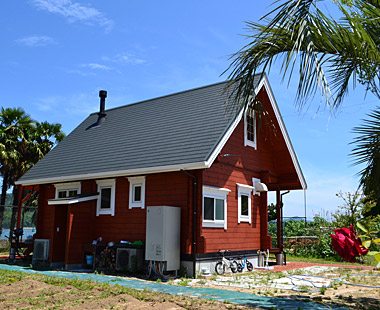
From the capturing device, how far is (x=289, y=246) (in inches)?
902

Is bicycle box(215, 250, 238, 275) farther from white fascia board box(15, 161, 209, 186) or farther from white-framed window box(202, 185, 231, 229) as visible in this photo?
white fascia board box(15, 161, 209, 186)

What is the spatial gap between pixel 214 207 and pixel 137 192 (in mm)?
2846

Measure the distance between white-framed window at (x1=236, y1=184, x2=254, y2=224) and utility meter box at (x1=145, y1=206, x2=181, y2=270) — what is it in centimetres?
332

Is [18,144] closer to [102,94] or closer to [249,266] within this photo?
[102,94]

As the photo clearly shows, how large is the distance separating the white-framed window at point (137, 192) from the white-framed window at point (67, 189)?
2.89m

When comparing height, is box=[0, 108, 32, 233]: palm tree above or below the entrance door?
above

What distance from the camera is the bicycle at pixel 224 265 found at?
42.9 ft

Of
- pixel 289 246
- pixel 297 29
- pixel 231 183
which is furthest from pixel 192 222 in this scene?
pixel 289 246

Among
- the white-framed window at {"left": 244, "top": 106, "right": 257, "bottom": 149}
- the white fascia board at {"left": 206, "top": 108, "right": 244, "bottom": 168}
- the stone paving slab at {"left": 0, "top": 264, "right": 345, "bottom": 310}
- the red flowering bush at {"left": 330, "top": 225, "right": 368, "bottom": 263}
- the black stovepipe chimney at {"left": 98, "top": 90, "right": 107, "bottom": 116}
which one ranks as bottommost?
the stone paving slab at {"left": 0, "top": 264, "right": 345, "bottom": 310}

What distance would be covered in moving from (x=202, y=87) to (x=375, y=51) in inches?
452

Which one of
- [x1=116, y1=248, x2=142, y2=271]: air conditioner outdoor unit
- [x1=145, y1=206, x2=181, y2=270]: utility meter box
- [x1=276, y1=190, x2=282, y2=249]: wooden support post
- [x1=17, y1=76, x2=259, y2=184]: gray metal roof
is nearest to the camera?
[x1=145, y1=206, x2=181, y2=270]: utility meter box

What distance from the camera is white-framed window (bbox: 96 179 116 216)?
1488 cm

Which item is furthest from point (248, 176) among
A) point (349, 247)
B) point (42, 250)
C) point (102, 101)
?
point (349, 247)

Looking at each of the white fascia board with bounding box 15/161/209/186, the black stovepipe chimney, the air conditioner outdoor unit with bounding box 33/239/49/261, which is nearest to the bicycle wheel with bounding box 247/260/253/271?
the white fascia board with bounding box 15/161/209/186
